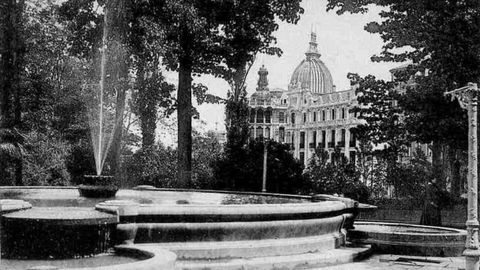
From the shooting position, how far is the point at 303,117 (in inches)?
3723

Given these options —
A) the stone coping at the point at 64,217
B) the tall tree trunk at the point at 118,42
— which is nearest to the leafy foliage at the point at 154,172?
the tall tree trunk at the point at 118,42

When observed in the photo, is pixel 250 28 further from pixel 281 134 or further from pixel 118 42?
pixel 281 134

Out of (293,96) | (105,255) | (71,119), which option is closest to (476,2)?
(105,255)

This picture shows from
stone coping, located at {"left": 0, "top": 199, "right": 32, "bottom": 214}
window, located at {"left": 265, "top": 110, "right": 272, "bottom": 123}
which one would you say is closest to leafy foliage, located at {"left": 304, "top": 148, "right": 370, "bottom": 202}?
stone coping, located at {"left": 0, "top": 199, "right": 32, "bottom": 214}

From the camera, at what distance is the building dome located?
117m

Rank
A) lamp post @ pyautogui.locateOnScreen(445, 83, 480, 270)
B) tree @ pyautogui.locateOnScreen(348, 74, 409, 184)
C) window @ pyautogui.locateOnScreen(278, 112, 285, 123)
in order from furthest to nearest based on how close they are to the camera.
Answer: window @ pyautogui.locateOnScreen(278, 112, 285, 123), tree @ pyautogui.locateOnScreen(348, 74, 409, 184), lamp post @ pyautogui.locateOnScreen(445, 83, 480, 270)

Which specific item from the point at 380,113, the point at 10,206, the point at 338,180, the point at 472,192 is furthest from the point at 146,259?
the point at 338,180

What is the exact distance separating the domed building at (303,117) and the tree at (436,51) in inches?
2156

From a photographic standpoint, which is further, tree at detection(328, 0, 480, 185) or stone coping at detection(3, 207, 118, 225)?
tree at detection(328, 0, 480, 185)

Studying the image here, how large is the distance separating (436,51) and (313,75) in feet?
325

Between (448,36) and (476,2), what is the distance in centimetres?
137

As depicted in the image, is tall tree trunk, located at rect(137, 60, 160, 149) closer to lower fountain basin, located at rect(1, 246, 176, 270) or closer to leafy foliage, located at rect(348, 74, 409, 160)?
leafy foliage, located at rect(348, 74, 409, 160)

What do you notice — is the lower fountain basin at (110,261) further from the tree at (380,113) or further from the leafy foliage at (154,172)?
the leafy foliage at (154,172)

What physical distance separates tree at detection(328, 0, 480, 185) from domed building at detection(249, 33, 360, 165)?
180 ft
